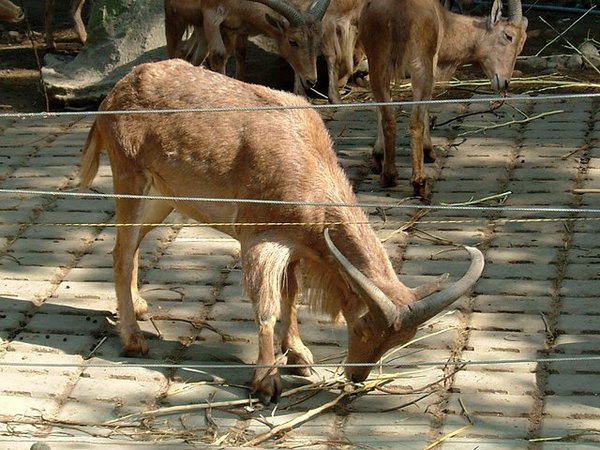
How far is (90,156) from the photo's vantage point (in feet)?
23.2

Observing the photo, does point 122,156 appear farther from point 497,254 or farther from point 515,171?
point 515,171

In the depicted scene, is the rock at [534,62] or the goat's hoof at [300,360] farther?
the rock at [534,62]

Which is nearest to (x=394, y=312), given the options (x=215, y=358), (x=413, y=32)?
(x=215, y=358)

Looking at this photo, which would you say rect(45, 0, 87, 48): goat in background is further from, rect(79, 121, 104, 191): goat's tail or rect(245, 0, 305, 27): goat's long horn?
rect(79, 121, 104, 191): goat's tail

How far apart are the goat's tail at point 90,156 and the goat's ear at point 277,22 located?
4200mm

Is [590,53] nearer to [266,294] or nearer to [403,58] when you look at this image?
[403,58]

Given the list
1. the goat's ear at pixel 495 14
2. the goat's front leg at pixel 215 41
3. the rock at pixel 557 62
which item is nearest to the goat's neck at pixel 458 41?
the goat's ear at pixel 495 14

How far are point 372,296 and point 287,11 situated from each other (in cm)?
575

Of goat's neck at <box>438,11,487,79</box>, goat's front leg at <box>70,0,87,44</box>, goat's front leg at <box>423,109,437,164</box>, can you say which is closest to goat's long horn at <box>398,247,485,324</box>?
goat's front leg at <box>423,109,437,164</box>

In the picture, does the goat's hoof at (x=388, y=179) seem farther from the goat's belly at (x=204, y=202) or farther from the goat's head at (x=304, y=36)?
the goat's belly at (x=204, y=202)

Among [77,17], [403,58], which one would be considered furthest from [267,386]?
[77,17]

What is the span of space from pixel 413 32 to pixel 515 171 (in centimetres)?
138

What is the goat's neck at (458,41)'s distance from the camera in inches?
379

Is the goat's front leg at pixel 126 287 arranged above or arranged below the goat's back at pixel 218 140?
below
